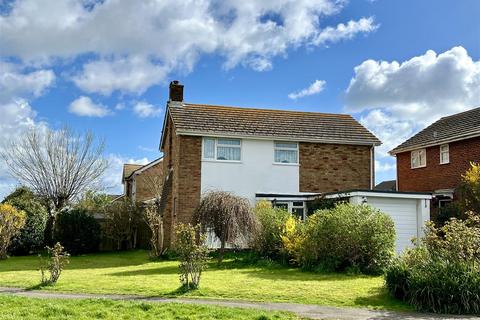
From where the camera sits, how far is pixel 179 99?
26.7 meters

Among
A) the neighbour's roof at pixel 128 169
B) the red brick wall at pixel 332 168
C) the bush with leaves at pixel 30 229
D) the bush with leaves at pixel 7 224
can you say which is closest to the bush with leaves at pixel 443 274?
the red brick wall at pixel 332 168

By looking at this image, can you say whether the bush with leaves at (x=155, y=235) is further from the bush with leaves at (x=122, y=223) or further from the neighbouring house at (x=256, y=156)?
the bush with leaves at (x=122, y=223)

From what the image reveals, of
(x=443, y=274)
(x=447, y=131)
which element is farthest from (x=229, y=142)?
(x=443, y=274)

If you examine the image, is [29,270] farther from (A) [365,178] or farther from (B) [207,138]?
(A) [365,178]

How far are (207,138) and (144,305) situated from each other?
570 inches

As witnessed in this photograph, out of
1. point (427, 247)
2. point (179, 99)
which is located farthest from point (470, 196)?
point (179, 99)

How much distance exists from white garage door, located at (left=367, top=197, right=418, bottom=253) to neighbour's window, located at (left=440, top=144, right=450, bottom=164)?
239 inches

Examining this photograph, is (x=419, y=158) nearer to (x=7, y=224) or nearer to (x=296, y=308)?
(x=296, y=308)

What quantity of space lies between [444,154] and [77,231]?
63.2 feet

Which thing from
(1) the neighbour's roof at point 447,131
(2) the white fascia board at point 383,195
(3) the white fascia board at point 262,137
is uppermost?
(1) the neighbour's roof at point 447,131

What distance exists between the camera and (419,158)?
94.4 feet

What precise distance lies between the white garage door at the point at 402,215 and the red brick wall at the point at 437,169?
5.15 meters

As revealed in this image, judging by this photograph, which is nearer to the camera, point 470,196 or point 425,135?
point 470,196

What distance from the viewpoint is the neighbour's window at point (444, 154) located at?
26188 mm
